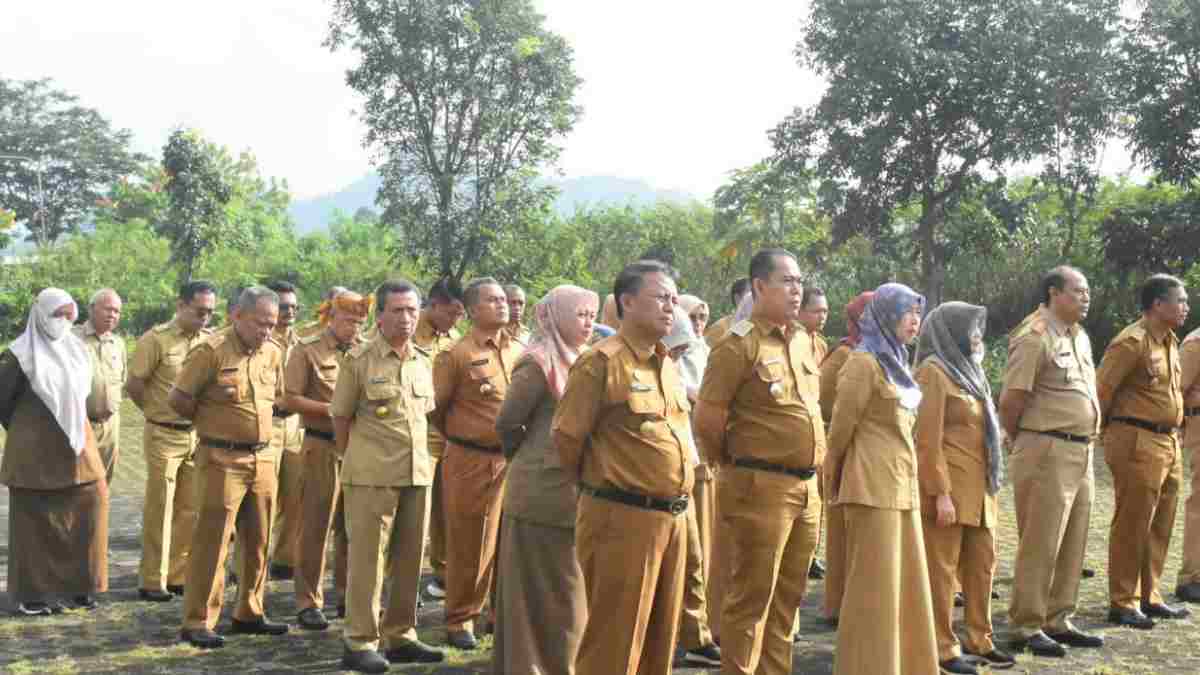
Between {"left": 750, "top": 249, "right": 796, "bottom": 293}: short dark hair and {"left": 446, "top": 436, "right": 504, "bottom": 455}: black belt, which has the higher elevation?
{"left": 750, "top": 249, "right": 796, "bottom": 293}: short dark hair

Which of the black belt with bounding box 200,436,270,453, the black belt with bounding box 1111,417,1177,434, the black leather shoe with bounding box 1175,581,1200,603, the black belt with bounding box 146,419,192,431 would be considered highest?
the black belt with bounding box 1111,417,1177,434

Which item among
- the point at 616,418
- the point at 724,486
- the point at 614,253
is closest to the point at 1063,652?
the point at 724,486

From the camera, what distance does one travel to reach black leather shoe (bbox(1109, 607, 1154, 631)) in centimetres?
723

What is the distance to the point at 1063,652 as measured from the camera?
21.4ft

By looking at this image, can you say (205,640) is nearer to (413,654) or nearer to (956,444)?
(413,654)

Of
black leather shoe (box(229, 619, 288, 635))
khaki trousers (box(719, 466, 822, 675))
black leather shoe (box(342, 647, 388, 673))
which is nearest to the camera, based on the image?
khaki trousers (box(719, 466, 822, 675))

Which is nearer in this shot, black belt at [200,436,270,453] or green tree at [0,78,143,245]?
black belt at [200,436,270,453]

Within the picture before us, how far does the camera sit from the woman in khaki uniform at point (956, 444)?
5949mm

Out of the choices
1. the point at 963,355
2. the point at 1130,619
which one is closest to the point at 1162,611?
the point at 1130,619

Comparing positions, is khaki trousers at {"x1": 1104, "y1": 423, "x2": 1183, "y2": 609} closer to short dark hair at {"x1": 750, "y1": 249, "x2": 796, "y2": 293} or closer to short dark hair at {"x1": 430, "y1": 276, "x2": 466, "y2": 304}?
short dark hair at {"x1": 750, "y1": 249, "x2": 796, "y2": 293}

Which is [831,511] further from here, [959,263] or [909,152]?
[959,263]

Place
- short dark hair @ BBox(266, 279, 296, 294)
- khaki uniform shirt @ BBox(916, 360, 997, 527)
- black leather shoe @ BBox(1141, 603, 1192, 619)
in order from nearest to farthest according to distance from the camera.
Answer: khaki uniform shirt @ BBox(916, 360, 997, 527) < black leather shoe @ BBox(1141, 603, 1192, 619) < short dark hair @ BBox(266, 279, 296, 294)

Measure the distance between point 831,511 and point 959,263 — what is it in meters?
20.3

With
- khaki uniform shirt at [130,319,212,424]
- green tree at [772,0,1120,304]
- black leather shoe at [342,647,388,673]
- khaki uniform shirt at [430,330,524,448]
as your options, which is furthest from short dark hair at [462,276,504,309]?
green tree at [772,0,1120,304]
